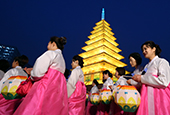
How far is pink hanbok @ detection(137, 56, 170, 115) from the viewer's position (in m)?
1.66

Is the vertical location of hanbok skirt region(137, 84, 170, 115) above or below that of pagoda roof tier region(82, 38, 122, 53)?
below

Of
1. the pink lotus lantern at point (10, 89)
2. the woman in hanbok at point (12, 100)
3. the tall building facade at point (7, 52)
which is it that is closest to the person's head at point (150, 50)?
the pink lotus lantern at point (10, 89)

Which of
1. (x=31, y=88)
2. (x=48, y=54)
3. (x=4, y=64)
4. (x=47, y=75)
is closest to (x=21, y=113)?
(x=31, y=88)

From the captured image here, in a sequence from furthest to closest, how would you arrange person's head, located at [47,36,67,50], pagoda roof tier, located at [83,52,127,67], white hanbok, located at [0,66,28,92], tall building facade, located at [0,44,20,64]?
1. tall building facade, located at [0,44,20,64]
2. pagoda roof tier, located at [83,52,127,67]
3. white hanbok, located at [0,66,28,92]
4. person's head, located at [47,36,67,50]

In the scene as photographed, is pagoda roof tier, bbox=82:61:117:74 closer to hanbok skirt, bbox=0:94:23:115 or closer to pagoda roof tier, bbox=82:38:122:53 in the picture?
pagoda roof tier, bbox=82:38:122:53

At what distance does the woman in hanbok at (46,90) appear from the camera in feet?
5.17

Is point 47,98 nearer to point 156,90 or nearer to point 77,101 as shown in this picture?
point 77,101

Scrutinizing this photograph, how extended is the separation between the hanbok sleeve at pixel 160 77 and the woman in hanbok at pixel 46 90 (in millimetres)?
1260

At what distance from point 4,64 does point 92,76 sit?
1395 centimetres

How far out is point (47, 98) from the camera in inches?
66.5

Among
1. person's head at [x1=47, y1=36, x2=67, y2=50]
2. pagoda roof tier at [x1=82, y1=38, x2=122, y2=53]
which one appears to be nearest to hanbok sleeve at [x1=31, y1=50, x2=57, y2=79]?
person's head at [x1=47, y1=36, x2=67, y2=50]

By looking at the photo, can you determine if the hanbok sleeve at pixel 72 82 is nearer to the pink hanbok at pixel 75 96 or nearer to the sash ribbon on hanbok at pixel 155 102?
the pink hanbok at pixel 75 96

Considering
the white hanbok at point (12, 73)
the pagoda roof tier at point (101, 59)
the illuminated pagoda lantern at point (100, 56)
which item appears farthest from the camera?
the pagoda roof tier at point (101, 59)

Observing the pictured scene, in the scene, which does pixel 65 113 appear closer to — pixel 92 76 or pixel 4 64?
pixel 4 64
